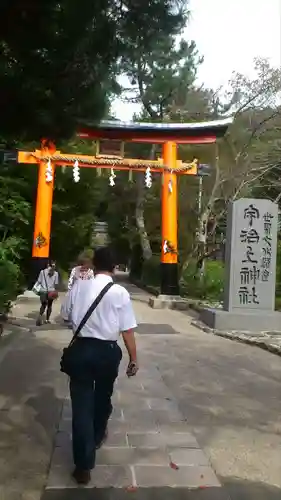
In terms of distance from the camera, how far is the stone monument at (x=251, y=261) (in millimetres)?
12562

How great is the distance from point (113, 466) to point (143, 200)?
971 inches

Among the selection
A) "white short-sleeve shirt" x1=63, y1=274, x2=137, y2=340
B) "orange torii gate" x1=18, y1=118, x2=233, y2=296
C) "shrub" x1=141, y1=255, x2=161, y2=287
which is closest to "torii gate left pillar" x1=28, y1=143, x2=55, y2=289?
"orange torii gate" x1=18, y1=118, x2=233, y2=296

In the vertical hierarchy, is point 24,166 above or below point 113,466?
above

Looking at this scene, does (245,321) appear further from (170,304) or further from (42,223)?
(42,223)

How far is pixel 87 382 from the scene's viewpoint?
3.79 m

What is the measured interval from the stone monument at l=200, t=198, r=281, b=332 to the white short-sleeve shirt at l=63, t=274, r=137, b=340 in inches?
343

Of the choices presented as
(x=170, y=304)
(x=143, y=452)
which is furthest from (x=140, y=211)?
(x=143, y=452)

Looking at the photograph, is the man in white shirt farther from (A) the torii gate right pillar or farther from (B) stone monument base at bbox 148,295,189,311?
(A) the torii gate right pillar

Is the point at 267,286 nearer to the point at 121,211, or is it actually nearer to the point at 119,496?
the point at 119,496

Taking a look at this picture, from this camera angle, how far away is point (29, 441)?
4.65 metres

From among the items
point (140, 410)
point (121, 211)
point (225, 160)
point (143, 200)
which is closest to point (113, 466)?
point (140, 410)

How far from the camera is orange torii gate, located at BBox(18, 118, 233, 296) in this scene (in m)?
19.3

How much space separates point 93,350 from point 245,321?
900cm

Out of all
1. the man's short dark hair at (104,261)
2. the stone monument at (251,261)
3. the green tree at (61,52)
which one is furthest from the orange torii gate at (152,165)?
the man's short dark hair at (104,261)
